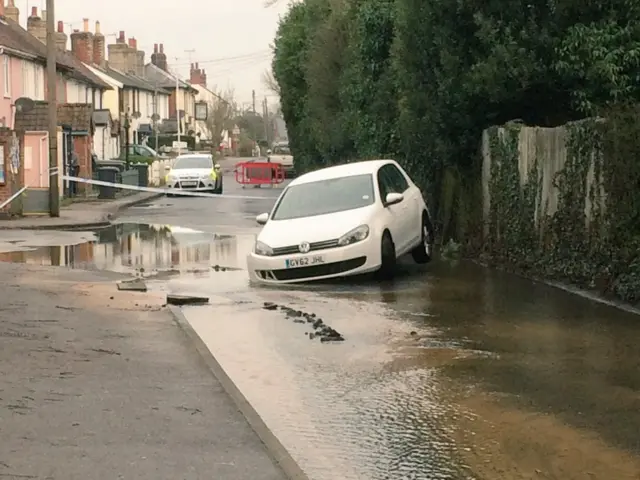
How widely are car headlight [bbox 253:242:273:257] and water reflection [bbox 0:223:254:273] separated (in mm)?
2219

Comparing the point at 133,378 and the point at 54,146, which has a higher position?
the point at 54,146

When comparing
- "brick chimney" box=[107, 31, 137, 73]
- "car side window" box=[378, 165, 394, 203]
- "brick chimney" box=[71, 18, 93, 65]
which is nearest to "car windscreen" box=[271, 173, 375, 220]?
"car side window" box=[378, 165, 394, 203]

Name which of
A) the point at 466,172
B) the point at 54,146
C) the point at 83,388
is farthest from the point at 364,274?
the point at 54,146

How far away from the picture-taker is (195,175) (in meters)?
40.2

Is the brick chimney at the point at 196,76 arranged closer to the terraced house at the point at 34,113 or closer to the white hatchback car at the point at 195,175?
the terraced house at the point at 34,113

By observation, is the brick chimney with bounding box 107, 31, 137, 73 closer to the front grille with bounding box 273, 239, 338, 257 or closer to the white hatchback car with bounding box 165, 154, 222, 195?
the white hatchback car with bounding box 165, 154, 222, 195

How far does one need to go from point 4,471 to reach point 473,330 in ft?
18.5

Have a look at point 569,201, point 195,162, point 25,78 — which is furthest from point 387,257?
point 25,78

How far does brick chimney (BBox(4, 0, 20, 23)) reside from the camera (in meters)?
51.3

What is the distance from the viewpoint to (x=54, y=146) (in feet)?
83.1

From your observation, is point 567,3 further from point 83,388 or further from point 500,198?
point 83,388

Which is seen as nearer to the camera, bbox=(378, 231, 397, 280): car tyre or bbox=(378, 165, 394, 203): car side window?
bbox=(378, 231, 397, 280): car tyre

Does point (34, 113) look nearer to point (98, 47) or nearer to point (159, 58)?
point (98, 47)

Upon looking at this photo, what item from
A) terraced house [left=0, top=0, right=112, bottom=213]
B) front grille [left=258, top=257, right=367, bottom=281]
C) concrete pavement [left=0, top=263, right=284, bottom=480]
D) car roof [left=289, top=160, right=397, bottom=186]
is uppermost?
terraced house [left=0, top=0, right=112, bottom=213]
